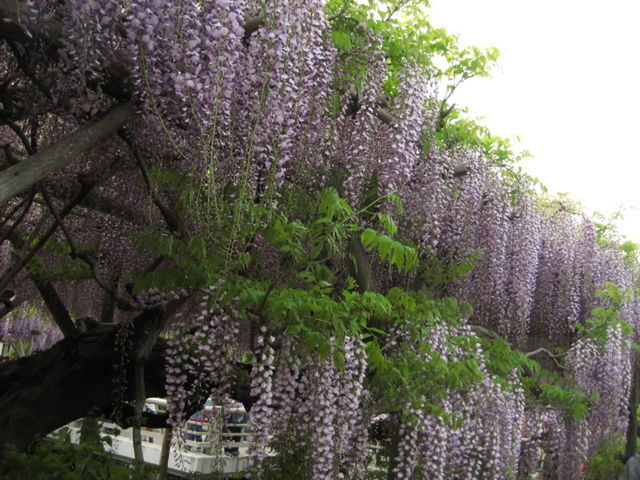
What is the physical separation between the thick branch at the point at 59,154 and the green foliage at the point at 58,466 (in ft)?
6.14

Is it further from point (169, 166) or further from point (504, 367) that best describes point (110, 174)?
point (504, 367)

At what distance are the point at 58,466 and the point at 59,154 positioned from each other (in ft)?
6.56

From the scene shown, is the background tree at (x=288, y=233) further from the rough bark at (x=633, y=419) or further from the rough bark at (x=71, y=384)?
the rough bark at (x=633, y=419)

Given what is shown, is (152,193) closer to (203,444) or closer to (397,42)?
(397,42)

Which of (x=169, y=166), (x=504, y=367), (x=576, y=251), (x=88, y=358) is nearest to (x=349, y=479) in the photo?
(x=504, y=367)

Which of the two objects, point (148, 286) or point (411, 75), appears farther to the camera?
point (411, 75)

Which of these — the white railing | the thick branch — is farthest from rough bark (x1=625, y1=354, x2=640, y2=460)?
the thick branch

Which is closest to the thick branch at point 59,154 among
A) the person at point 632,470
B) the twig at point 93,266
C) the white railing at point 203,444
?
the twig at point 93,266

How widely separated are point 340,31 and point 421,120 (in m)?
0.89

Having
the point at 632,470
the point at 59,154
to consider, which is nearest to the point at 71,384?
the point at 59,154

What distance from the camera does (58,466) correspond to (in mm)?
3701

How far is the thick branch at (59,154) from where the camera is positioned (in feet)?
8.58

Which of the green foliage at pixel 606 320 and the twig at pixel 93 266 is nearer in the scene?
the twig at pixel 93 266

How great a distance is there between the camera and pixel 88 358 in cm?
429
